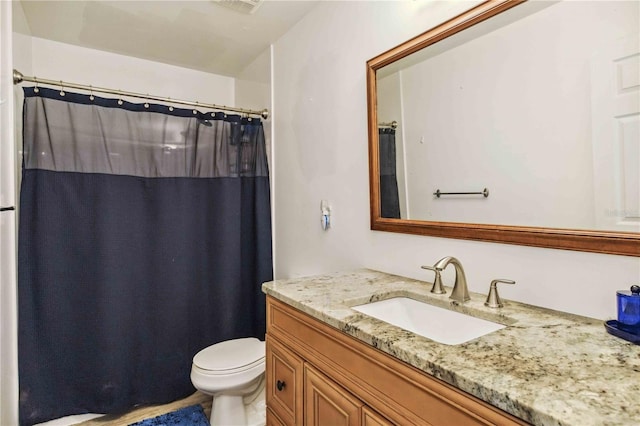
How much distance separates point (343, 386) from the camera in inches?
39.0

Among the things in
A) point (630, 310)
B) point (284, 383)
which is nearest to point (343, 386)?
point (284, 383)

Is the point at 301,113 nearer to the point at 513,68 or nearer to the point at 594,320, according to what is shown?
the point at 513,68

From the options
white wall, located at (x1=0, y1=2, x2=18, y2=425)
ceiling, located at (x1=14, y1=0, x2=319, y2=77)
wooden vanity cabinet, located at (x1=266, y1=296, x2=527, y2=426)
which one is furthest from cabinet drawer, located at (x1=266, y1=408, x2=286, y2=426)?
ceiling, located at (x1=14, y1=0, x2=319, y2=77)

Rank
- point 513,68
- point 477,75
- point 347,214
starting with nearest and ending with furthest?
point 513,68 → point 477,75 → point 347,214

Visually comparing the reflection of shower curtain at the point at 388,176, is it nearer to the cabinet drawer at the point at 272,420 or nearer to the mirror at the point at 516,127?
the mirror at the point at 516,127

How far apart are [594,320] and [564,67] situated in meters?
0.72

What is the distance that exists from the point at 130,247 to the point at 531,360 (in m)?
2.11

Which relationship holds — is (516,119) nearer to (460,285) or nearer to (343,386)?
(460,285)

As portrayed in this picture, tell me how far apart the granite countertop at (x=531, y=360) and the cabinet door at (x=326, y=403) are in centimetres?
19

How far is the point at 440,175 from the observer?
138 centimetres

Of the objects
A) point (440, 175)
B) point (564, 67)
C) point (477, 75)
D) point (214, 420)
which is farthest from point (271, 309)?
point (564, 67)

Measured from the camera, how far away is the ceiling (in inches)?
76.9

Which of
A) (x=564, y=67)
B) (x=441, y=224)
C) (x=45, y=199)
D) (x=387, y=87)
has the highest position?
(x=387, y=87)

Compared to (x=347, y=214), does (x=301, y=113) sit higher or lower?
higher
